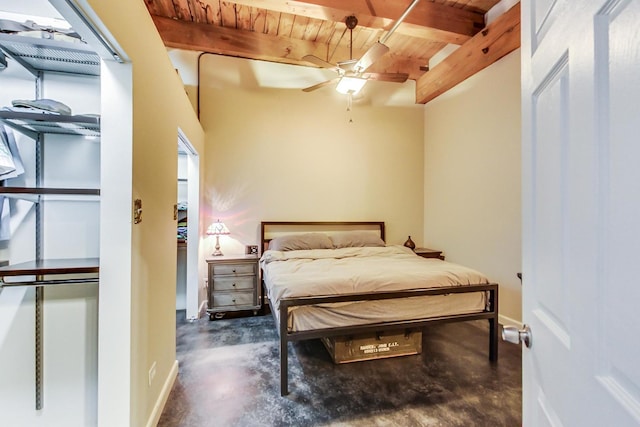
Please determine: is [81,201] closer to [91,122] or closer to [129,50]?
[91,122]

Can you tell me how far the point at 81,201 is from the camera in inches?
58.2

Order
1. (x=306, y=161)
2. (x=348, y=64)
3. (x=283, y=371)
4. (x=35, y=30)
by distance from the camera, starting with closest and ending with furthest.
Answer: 1. (x=35, y=30)
2. (x=283, y=371)
3. (x=348, y=64)
4. (x=306, y=161)

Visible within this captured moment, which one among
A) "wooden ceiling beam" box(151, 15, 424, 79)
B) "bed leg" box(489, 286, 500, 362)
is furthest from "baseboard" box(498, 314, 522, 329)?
"wooden ceiling beam" box(151, 15, 424, 79)

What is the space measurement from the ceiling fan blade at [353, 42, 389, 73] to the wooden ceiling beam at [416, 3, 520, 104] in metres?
1.56

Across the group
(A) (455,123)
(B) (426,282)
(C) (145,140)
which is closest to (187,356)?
(C) (145,140)

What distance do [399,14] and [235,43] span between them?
212 centimetres

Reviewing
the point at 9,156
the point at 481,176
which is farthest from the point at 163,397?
the point at 481,176

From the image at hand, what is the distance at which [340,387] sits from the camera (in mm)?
2086

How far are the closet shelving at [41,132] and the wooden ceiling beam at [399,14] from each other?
2.02m

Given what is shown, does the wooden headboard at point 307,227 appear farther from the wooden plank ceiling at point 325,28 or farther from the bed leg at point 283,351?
the wooden plank ceiling at point 325,28

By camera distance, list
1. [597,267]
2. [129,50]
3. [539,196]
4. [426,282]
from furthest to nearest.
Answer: [426,282], [129,50], [539,196], [597,267]

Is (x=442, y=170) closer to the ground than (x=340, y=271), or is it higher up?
higher up

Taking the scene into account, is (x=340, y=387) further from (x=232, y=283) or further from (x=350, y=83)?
(x=350, y=83)

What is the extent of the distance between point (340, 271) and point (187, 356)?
1.61m
